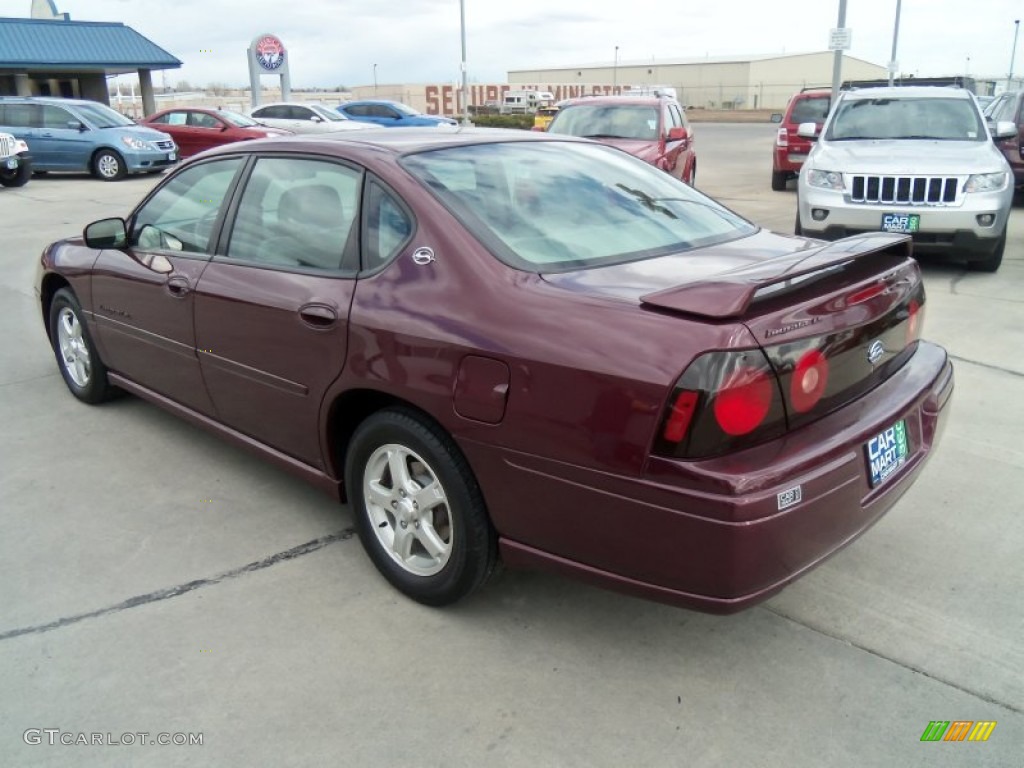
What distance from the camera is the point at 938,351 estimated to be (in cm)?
324

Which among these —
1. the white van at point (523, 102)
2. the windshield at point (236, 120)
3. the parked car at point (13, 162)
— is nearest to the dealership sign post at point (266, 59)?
the windshield at point (236, 120)

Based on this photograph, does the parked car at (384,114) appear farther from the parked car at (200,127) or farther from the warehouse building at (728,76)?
the warehouse building at (728,76)

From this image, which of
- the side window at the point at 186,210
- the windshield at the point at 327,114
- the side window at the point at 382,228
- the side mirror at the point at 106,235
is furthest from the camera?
the windshield at the point at 327,114

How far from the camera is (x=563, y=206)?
3.12 meters

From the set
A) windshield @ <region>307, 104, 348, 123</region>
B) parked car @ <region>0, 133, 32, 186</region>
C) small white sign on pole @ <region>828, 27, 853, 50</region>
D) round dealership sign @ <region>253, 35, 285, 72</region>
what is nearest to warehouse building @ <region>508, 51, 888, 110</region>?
round dealership sign @ <region>253, 35, 285, 72</region>

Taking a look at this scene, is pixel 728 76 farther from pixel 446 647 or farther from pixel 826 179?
pixel 446 647

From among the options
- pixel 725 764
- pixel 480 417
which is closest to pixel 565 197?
pixel 480 417

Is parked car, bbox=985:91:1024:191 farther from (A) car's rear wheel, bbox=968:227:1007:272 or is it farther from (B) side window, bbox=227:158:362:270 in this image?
(B) side window, bbox=227:158:362:270

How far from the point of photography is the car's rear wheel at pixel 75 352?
4.77 metres

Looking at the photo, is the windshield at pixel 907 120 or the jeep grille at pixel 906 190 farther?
the windshield at pixel 907 120

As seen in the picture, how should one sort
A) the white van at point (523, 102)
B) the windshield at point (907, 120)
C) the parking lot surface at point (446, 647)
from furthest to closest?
the white van at point (523, 102)
the windshield at point (907, 120)
the parking lot surface at point (446, 647)

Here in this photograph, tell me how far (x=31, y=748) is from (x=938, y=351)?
3273 millimetres

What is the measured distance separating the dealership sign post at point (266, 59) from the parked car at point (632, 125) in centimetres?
1739

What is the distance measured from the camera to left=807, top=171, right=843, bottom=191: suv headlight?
7.80 meters
